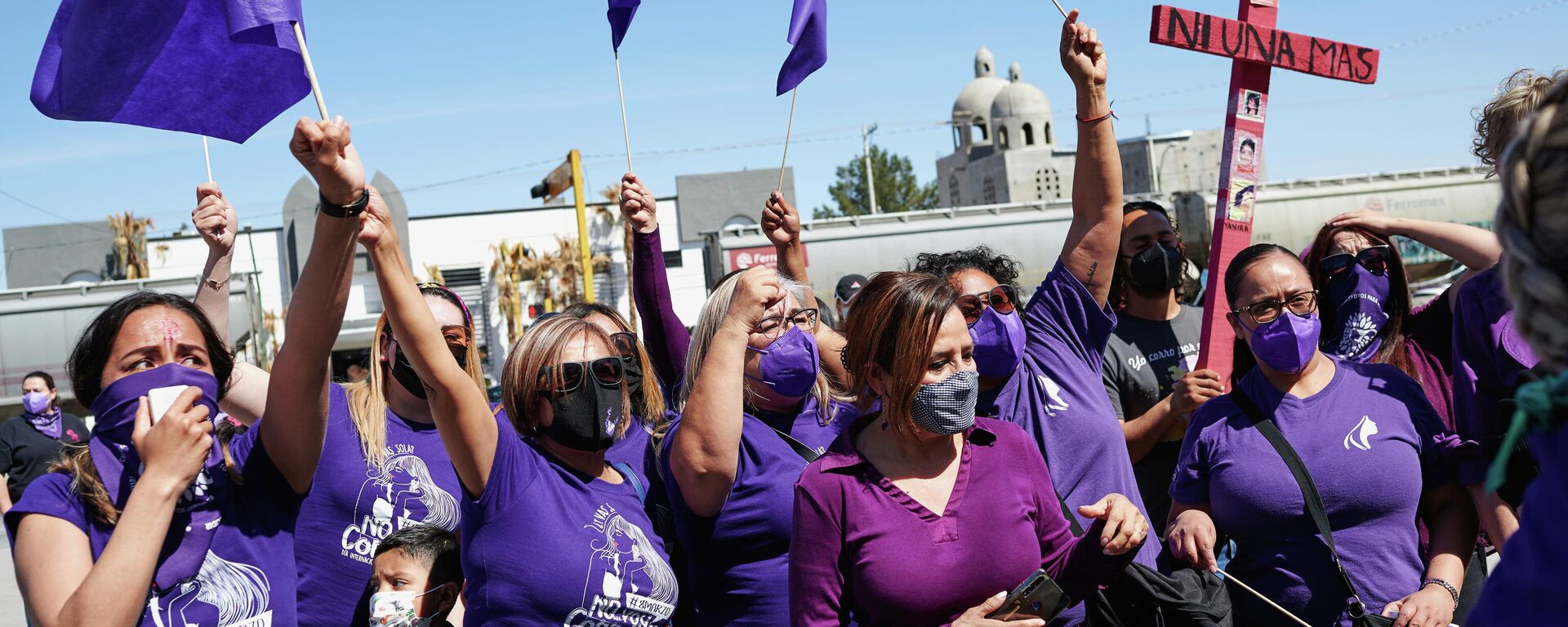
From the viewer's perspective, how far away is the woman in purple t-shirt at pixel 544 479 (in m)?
2.74

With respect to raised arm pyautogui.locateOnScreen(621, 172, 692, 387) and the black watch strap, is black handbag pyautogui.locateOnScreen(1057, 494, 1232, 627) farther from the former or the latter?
raised arm pyautogui.locateOnScreen(621, 172, 692, 387)

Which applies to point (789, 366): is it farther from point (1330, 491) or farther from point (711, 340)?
point (1330, 491)

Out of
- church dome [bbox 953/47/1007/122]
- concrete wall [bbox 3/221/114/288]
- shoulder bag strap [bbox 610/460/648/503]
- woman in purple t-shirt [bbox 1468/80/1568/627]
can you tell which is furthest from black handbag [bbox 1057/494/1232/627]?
church dome [bbox 953/47/1007/122]

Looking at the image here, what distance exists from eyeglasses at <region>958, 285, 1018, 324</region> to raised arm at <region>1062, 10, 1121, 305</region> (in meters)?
0.21

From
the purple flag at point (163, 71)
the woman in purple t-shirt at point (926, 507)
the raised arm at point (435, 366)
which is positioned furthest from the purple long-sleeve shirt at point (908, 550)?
the purple flag at point (163, 71)

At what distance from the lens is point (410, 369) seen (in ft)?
11.9

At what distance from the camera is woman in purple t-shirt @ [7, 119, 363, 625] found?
2365mm

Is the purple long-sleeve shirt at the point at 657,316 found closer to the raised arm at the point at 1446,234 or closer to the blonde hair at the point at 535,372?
the blonde hair at the point at 535,372

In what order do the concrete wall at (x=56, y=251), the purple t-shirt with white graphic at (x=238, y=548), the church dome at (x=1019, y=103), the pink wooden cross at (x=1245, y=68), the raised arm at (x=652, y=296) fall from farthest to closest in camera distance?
the church dome at (x=1019, y=103) → the concrete wall at (x=56, y=251) → the pink wooden cross at (x=1245, y=68) → the raised arm at (x=652, y=296) → the purple t-shirt with white graphic at (x=238, y=548)

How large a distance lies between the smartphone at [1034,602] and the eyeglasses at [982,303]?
120 centimetres

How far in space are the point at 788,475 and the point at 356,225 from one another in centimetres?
134

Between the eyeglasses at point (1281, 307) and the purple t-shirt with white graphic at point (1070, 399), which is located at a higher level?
the eyeglasses at point (1281, 307)

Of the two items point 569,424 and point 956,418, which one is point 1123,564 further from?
point 569,424

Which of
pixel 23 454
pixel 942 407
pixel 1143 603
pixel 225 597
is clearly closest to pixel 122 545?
pixel 225 597
